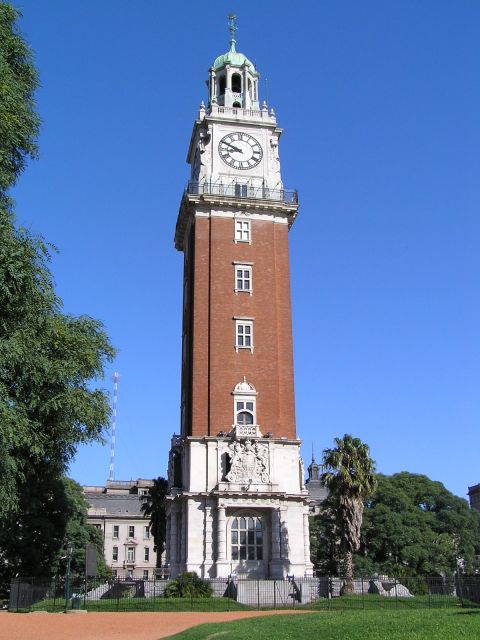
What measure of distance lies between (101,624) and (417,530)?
1640 inches

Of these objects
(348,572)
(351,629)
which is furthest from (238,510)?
(351,629)

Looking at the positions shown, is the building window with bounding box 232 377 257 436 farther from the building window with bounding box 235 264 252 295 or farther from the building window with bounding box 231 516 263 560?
the building window with bounding box 235 264 252 295

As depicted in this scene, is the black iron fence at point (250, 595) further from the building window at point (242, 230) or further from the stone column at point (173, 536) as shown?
the building window at point (242, 230)

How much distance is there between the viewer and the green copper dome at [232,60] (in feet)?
192

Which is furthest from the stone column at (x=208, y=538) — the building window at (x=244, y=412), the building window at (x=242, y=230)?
the building window at (x=242, y=230)

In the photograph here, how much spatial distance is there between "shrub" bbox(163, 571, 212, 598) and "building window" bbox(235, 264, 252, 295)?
19335 millimetres

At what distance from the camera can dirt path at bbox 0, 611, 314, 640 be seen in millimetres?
22781

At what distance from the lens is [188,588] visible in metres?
37.2

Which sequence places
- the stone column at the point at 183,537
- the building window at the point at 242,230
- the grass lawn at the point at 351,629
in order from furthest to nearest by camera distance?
the building window at the point at 242,230 < the stone column at the point at 183,537 < the grass lawn at the point at 351,629

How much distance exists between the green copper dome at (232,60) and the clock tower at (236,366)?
2.84 metres

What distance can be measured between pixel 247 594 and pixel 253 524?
6687 millimetres

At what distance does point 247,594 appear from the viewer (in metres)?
36.6

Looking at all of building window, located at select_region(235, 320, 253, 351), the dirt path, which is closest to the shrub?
the dirt path

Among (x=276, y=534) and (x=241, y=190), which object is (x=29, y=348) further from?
(x=241, y=190)
